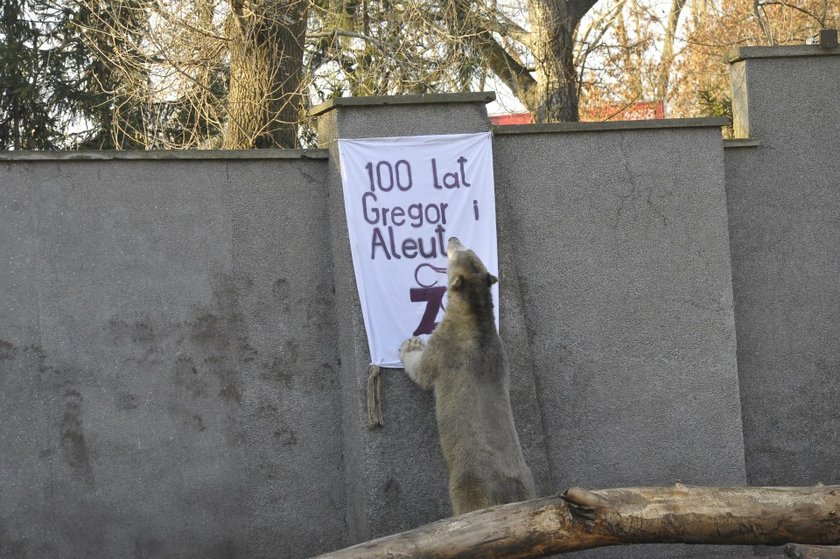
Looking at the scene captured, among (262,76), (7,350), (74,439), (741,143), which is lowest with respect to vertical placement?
(74,439)

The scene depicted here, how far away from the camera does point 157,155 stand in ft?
23.3

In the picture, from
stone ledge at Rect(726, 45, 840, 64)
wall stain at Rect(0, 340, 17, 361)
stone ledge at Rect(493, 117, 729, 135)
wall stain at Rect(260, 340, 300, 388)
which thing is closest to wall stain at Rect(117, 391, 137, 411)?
wall stain at Rect(0, 340, 17, 361)

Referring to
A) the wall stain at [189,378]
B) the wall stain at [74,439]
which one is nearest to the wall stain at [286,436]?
the wall stain at [189,378]

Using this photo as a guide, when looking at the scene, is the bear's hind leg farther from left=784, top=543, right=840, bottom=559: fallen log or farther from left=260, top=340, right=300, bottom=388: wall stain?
left=784, top=543, right=840, bottom=559: fallen log

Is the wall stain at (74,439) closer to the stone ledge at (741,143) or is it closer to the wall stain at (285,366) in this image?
the wall stain at (285,366)

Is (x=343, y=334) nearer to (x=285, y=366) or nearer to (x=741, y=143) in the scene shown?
(x=285, y=366)

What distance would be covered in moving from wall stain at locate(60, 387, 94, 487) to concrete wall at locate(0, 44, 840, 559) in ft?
0.05

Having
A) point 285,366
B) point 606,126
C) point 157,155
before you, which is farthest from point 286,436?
point 606,126

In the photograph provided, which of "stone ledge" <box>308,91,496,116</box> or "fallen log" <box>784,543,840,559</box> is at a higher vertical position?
"stone ledge" <box>308,91,496,116</box>

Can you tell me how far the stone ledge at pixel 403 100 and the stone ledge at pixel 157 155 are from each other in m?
0.39

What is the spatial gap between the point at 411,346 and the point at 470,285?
0.68m

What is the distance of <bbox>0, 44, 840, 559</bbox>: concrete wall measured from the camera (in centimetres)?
692

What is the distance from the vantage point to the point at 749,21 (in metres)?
27.0

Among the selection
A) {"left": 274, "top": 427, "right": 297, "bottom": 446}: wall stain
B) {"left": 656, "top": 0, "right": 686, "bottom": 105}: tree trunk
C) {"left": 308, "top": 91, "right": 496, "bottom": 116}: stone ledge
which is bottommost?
{"left": 274, "top": 427, "right": 297, "bottom": 446}: wall stain
